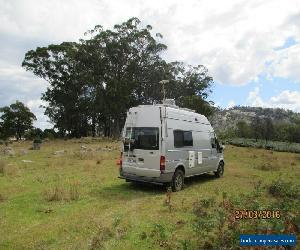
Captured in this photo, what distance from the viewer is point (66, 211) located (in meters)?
11.0

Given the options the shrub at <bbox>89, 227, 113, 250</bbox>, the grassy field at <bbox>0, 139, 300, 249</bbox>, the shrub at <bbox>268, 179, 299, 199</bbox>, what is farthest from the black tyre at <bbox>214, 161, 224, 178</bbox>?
the shrub at <bbox>89, 227, 113, 250</bbox>

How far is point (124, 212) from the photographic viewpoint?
431 inches

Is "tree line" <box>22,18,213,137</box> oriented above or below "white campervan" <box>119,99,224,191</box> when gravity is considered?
above

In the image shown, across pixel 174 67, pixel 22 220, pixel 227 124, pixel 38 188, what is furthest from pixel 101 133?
pixel 227 124

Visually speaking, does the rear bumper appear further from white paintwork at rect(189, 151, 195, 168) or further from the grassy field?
Answer: white paintwork at rect(189, 151, 195, 168)

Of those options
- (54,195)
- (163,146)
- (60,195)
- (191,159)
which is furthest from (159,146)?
(54,195)

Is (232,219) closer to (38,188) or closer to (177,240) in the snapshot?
(177,240)

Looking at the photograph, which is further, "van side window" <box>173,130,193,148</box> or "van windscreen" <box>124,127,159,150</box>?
"van side window" <box>173,130,193,148</box>

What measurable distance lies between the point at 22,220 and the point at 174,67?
178ft

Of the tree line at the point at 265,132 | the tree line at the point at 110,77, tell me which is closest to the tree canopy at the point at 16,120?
the tree line at the point at 110,77

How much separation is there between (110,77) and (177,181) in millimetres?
42061

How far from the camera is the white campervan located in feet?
44.2

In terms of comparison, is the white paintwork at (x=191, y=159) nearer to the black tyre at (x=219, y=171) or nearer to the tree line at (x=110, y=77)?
the black tyre at (x=219, y=171)

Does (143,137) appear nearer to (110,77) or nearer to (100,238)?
(100,238)
